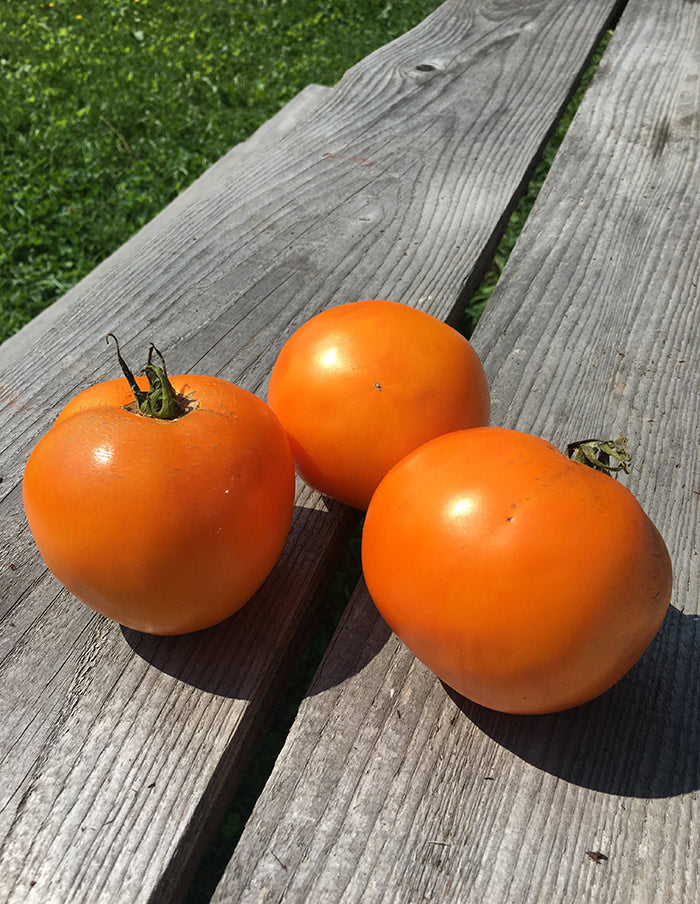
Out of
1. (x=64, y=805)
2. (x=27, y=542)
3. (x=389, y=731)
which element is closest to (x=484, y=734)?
(x=389, y=731)

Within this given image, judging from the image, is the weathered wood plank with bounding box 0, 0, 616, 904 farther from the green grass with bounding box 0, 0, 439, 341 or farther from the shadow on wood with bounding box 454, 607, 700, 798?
the green grass with bounding box 0, 0, 439, 341

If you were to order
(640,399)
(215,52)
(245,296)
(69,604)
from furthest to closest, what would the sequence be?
(215,52) < (245,296) < (640,399) < (69,604)

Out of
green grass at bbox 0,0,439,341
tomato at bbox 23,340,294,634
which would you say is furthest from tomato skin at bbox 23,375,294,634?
green grass at bbox 0,0,439,341

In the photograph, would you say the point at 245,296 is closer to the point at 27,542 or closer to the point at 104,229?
the point at 27,542

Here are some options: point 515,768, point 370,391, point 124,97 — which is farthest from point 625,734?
point 124,97

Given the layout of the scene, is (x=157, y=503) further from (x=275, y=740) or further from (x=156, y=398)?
(x=275, y=740)

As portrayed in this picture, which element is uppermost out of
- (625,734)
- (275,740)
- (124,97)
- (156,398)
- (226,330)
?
(156,398)
